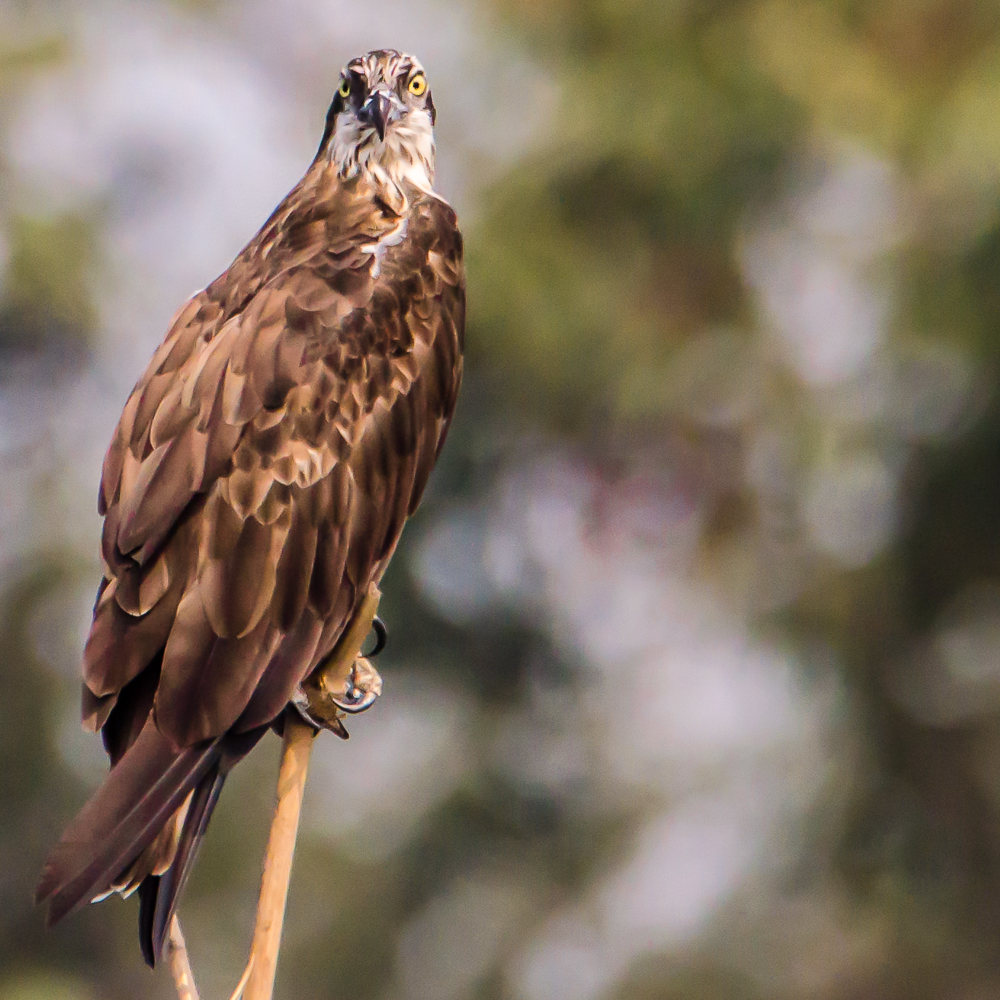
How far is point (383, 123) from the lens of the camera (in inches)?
203

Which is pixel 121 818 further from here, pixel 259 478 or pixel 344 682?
pixel 259 478

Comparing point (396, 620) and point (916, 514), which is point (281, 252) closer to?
point (396, 620)

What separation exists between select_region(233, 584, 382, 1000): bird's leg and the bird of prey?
0.05 m

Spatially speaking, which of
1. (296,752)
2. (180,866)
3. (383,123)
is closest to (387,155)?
(383,123)

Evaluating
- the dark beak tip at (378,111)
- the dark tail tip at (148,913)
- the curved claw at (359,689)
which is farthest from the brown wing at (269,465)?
the dark beak tip at (378,111)

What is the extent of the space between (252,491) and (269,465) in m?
0.09

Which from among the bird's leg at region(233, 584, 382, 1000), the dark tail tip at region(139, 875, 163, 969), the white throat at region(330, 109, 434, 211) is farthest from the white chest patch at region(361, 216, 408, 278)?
the dark tail tip at region(139, 875, 163, 969)

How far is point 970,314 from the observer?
42.9 ft

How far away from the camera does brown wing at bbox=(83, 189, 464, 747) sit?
13.0ft

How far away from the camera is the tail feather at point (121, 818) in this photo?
3.26m

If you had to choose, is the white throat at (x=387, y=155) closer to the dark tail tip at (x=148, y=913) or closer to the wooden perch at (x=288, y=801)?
the wooden perch at (x=288, y=801)

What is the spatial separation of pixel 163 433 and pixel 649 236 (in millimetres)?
10457

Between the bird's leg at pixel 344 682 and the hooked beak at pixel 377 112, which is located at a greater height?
the hooked beak at pixel 377 112

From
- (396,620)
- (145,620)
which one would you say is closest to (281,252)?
(145,620)
